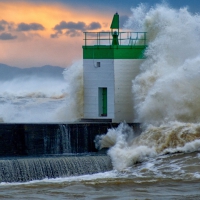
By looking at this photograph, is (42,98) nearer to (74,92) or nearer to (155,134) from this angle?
(74,92)

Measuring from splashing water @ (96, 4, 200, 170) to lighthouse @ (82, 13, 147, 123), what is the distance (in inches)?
12.1

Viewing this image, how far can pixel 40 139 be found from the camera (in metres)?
18.6

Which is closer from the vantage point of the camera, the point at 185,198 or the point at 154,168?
the point at 185,198

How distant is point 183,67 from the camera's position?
761 inches

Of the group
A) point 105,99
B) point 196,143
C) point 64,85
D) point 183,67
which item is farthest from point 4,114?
point 64,85

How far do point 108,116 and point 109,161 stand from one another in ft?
11.2

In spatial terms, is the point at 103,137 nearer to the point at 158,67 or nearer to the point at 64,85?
the point at 158,67

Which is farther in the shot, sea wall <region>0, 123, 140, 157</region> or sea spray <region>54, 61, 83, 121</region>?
sea spray <region>54, 61, 83, 121</region>

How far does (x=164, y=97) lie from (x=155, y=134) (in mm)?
1461

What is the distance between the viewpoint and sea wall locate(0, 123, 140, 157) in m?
18.5

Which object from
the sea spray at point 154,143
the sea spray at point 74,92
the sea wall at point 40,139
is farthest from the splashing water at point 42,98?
the sea spray at point 154,143

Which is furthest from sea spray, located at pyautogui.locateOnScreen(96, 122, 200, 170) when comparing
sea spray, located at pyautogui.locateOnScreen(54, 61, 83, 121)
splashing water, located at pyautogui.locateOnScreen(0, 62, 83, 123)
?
splashing water, located at pyautogui.locateOnScreen(0, 62, 83, 123)

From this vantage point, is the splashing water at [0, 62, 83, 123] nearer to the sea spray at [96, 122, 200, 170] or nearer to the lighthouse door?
the lighthouse door

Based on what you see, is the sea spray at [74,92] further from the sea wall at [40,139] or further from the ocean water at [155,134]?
the sea wall at [40,139]
